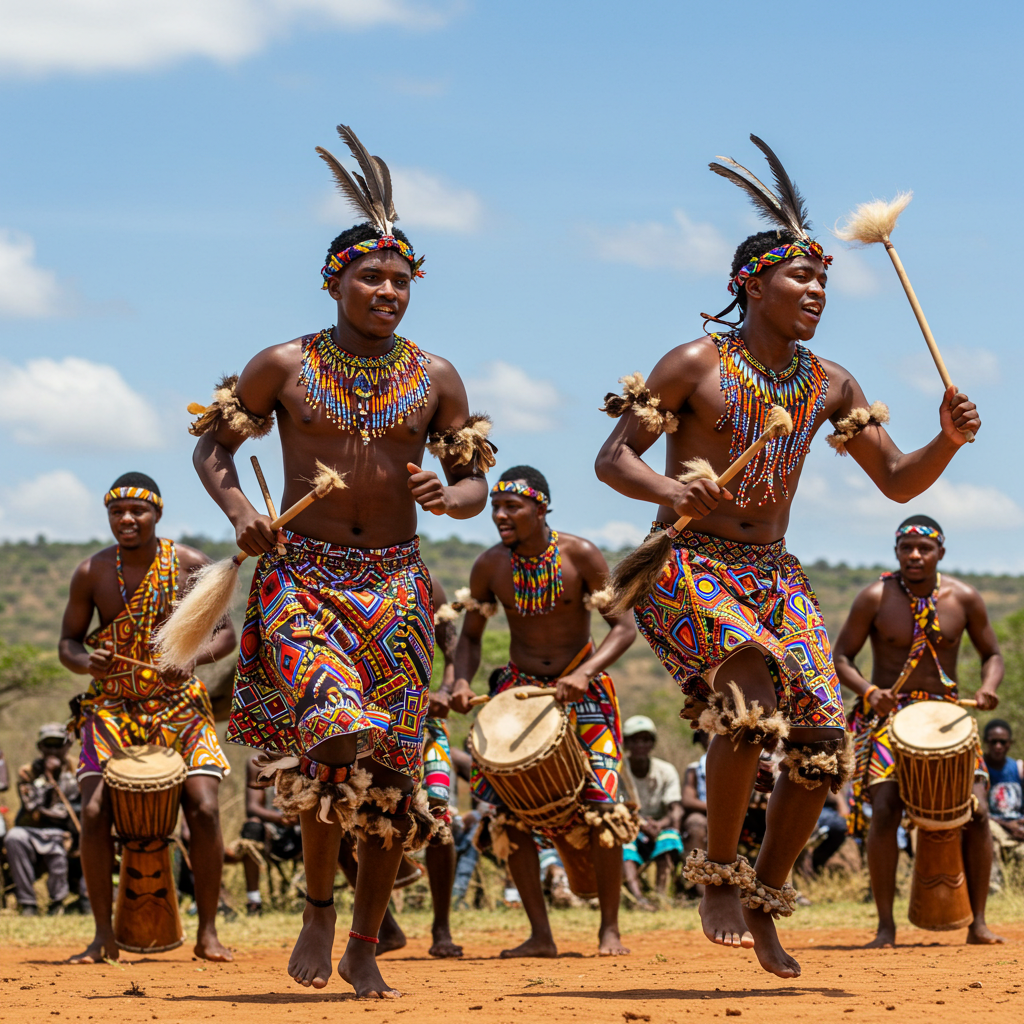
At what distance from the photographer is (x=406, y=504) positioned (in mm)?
5430

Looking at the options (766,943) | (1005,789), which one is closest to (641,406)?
(766,943)

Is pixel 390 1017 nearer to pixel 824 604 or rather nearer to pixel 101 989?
pixel 101 989

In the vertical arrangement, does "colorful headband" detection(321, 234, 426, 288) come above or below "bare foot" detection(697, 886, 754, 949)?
above

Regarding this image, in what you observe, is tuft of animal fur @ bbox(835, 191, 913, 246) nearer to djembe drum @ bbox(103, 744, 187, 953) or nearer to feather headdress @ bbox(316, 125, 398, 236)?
feather headdress @ bbox(316, 125, 398, 236)

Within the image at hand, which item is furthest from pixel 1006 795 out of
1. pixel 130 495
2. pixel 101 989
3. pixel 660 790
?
pixel 101 989

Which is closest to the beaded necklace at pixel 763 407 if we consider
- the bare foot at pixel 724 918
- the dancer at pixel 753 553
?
the dancer at pixel 753 553

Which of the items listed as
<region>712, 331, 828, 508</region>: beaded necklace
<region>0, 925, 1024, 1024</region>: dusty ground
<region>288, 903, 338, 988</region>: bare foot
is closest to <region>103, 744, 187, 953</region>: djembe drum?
<region>0, 925, 1024, 1024</region>: dusty ground

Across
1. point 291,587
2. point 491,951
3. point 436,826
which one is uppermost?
point 291,587

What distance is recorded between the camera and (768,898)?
5.32 metres

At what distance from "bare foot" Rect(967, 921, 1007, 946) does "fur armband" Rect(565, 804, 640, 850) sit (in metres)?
2.01

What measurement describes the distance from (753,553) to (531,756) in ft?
8.86

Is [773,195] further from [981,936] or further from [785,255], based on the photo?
[981,936]

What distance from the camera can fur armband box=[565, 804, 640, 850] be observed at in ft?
26.1

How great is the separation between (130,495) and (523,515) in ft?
6.96
